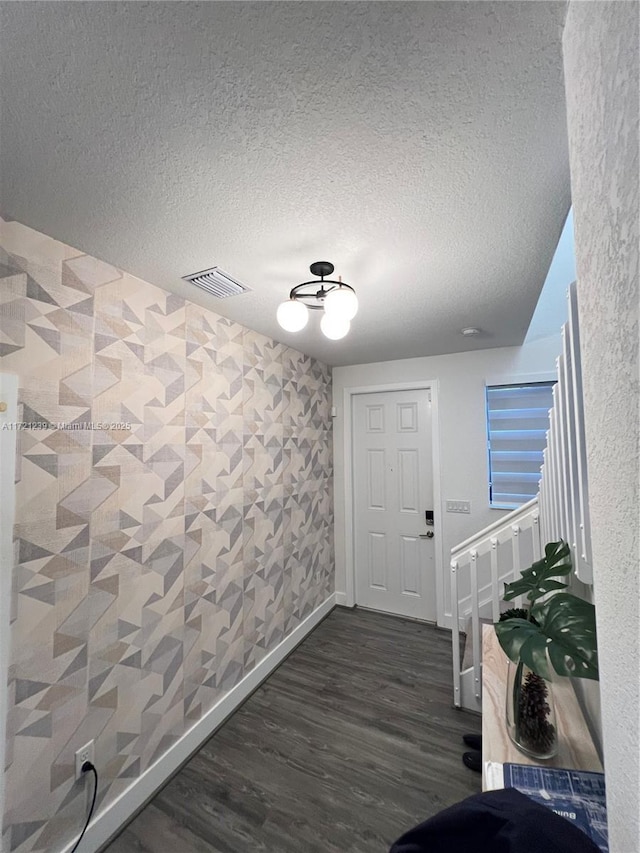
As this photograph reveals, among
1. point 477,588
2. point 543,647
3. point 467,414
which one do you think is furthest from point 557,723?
point 467,414

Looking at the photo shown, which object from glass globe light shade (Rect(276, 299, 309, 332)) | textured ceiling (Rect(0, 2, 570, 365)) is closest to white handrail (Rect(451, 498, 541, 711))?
textured ceiling (Rect(0, 2, 570, 365))

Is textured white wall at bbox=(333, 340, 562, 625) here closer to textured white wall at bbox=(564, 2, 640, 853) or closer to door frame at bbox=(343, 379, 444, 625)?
door frame at bbox=(343, 379, 444, 625)

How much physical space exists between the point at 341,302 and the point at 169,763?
7.53ft

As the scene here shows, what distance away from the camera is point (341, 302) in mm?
1376

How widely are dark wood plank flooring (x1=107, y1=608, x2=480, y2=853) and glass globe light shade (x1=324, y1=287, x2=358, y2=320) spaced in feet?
6.99

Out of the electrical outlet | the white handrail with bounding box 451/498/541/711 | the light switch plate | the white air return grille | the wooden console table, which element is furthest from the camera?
the light switch plate

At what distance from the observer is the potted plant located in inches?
33.8

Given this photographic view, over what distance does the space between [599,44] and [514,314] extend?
6.20 feet

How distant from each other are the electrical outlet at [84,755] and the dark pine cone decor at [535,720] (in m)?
1.62

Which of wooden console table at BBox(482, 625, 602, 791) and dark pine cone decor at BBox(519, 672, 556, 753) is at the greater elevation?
dark pine cone decor at BBox(519, 672, 556, 753)

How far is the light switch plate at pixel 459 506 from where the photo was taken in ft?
9.75

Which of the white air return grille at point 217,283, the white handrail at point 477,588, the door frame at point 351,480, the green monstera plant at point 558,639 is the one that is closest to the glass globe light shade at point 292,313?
the white air return grille at point 217,283

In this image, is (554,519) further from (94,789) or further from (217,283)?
(94,789)

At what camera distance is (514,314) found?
2180mm
